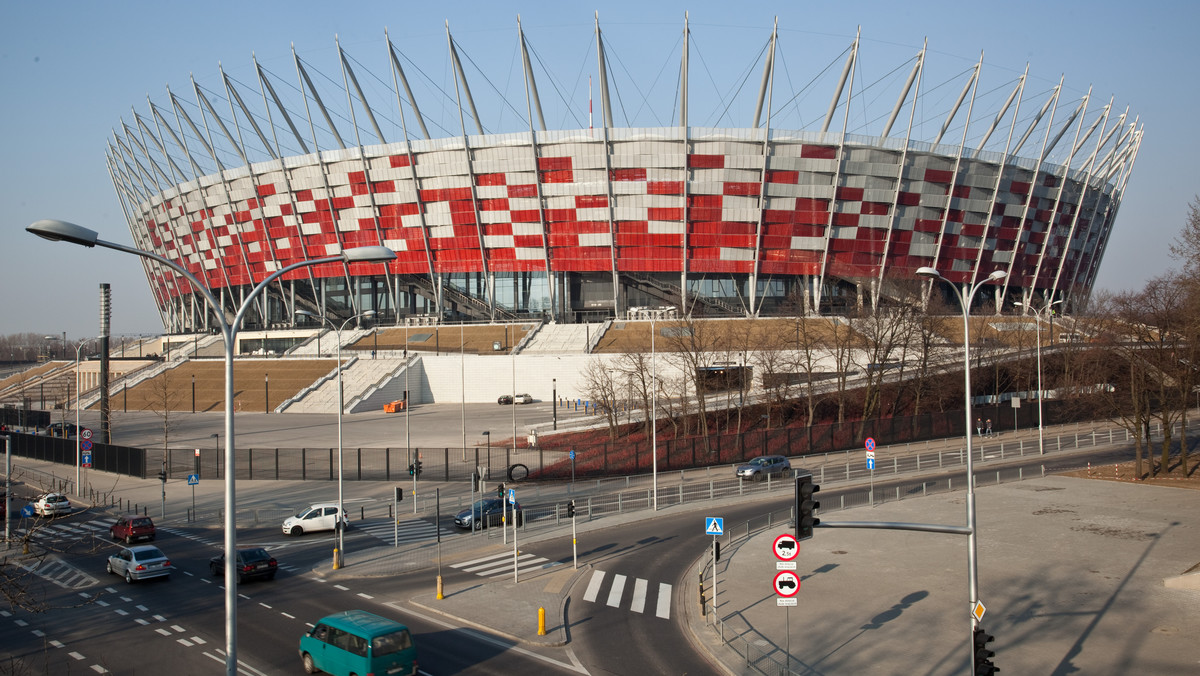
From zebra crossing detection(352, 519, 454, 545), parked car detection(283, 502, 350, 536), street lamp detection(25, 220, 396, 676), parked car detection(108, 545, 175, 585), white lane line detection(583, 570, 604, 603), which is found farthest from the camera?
parked car detection(283, 502, 350, 536)

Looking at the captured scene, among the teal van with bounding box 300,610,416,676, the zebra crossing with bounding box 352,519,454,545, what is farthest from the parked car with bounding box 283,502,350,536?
the teal van with bounding box 300,610,416,676

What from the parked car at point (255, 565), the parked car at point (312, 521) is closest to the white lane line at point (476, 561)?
the parked car at point (255, 565)

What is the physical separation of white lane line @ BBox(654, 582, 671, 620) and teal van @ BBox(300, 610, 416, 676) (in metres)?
7.29

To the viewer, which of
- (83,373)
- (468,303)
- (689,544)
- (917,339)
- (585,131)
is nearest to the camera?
(689,544)

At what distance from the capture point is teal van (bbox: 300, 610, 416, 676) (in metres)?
15.0

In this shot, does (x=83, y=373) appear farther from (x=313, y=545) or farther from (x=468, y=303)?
(x=313, y=545)

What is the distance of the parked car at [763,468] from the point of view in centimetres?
4112

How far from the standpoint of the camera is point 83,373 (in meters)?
97.3

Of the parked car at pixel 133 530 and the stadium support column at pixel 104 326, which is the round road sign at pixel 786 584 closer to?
the parked car at pixel 133 530

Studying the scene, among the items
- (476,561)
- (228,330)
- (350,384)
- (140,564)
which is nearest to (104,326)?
(350,384)

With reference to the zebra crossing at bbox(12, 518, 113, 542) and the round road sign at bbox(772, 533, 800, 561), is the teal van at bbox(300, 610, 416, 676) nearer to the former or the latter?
the round road sign at bbox(772, 533, 800, 561)

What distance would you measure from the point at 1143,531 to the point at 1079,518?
2464 millimetres

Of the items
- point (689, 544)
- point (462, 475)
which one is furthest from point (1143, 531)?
point (462, 475)

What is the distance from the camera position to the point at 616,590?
2261cm
